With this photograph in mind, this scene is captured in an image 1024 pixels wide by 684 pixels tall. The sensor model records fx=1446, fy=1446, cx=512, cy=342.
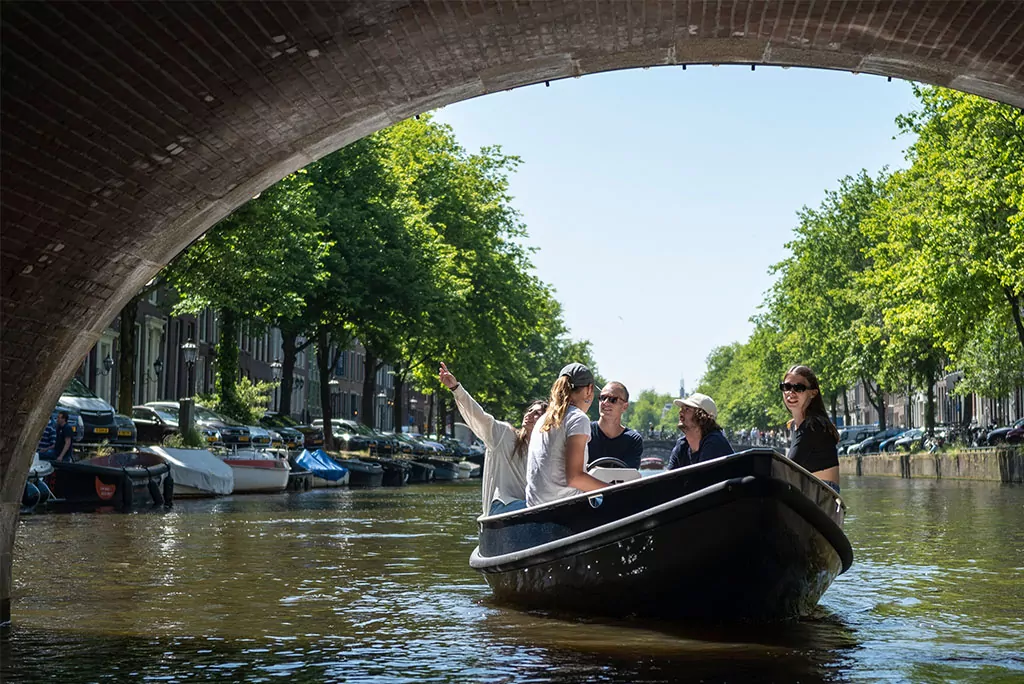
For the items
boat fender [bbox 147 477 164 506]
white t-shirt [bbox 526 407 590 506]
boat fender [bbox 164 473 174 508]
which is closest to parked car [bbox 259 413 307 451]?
boat fender [bbox 164 473 174 508]

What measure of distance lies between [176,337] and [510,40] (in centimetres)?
5011

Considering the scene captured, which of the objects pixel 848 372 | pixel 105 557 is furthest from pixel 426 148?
pixel 105 557

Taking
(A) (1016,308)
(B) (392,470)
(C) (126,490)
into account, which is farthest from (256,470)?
(A) (1016,308)

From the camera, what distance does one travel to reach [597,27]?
8.59m

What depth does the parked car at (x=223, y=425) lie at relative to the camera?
1478 inches

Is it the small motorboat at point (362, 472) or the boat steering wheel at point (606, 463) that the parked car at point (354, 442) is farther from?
the boat steering wheel at point (606, 463)

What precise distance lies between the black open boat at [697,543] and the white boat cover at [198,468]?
1992cm

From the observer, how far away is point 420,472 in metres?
51.4

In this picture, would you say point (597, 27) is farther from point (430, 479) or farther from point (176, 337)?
point (176, 337)

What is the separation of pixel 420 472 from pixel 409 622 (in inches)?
1605

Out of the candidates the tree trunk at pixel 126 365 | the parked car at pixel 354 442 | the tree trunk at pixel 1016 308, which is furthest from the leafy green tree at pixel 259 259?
the tree trunk at pixel 1016 308

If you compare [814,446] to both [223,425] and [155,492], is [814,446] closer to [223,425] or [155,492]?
[155,492]

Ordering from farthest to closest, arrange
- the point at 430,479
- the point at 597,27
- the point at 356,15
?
the point at 430,479 < the point at 597,27 < the point at 356,15

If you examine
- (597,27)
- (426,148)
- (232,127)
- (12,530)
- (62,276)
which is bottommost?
(12,530)
